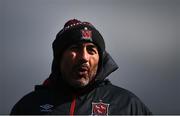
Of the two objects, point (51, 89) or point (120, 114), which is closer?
point (120, 114)

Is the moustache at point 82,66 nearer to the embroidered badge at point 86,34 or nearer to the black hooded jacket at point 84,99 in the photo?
the black hooded jacket at point 84,99

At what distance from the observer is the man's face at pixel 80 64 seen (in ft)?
17.0

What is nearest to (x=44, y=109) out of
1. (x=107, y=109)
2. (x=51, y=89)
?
(x=51, y=89)

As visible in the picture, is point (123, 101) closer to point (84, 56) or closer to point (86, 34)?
point (84, 56)

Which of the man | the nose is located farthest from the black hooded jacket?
the nose

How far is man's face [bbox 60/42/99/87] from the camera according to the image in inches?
203

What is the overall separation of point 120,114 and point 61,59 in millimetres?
828

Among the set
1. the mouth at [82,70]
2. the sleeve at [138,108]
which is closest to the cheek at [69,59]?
the mouth at [82,70]

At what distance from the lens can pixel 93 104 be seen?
17.0 feet

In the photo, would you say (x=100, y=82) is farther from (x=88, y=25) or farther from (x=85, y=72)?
(x=88, y=25)

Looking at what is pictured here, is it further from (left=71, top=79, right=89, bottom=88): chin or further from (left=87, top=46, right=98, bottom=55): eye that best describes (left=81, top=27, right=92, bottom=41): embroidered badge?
(left=71, top=79, right=89, bottom=88): chin

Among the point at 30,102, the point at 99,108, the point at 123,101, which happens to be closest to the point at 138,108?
the point at 123,101

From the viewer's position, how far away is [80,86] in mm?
5227

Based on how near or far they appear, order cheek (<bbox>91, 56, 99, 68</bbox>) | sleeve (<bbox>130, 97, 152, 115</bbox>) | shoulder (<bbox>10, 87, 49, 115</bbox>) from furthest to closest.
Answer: shoulder (<bbox>10, 87, 49, 115</bbox>) < cheek (<bbox>91, 56, 99, 68</bbox>) < sleeve (<bbox>130, 97, 152, 115</bbox>)
